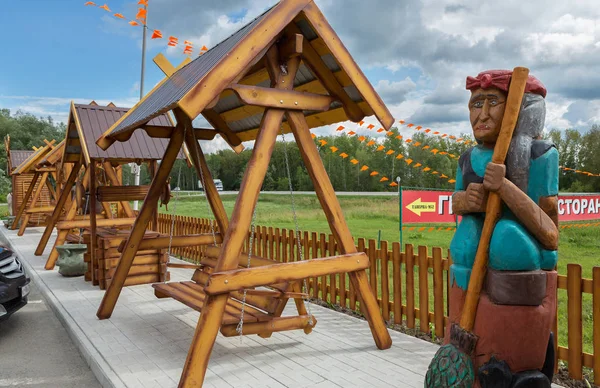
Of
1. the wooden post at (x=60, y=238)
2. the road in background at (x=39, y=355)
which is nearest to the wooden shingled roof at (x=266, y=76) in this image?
the road in background at (x=39, y=355)

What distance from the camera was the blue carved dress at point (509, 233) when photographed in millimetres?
2783

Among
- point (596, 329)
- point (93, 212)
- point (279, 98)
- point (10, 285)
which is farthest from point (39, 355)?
point (596, 329)

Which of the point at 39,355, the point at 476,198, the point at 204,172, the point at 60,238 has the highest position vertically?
the point at 204,172

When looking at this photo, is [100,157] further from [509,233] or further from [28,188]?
[28,188]

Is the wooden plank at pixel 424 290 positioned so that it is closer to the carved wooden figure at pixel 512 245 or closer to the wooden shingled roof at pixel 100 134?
the carved wooden figure at pixel 512 245

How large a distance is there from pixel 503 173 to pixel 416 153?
125 feet

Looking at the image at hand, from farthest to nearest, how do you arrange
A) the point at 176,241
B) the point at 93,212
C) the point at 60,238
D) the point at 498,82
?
the point at 60,238
the point at 93,212
the point at 176,241
the point at 498,82

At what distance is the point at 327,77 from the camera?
4.80 meters

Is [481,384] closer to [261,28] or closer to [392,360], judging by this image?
[392,360]

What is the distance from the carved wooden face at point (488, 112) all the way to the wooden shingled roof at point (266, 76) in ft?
5.35

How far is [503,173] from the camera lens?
2.82 meters

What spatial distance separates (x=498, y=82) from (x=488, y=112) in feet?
0.62

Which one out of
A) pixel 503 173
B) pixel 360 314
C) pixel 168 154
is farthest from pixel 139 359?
pixel 503 173

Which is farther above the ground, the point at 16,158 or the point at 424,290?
the point at 16,158
